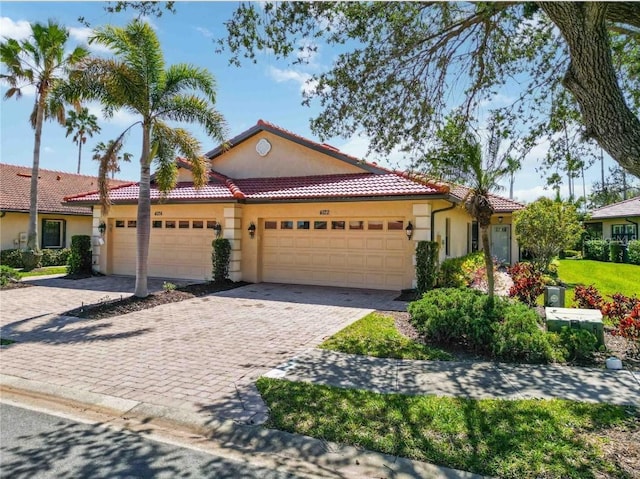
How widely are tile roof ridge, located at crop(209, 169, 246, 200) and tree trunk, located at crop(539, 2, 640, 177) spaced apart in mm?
11113

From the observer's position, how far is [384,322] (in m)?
9.02

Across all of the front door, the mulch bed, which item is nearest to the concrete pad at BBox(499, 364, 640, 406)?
the mulch bed

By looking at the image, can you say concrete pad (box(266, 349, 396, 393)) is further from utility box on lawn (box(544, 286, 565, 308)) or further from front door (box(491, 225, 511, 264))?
front door (box(491, 225, 511, 264))

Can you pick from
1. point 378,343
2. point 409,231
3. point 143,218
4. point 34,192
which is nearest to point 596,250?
point 409,231

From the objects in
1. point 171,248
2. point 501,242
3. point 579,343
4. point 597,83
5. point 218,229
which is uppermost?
point 597,83

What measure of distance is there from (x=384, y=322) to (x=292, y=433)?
16.6ft

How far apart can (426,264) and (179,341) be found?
24.0 feet

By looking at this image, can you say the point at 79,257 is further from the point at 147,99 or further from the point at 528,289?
the point at 528,289

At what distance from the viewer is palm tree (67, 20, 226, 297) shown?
34.8 feet

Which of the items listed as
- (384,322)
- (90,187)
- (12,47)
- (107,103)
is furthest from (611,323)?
(90,187)

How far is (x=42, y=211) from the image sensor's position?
21.3 m

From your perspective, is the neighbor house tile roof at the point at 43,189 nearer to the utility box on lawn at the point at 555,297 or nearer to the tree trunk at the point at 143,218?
the tree trunk at the point at 143,218

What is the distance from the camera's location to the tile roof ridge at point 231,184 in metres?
14.4

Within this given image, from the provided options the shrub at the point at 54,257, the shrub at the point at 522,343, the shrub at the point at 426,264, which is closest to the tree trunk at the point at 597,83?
the shrub at the point at 522,343
